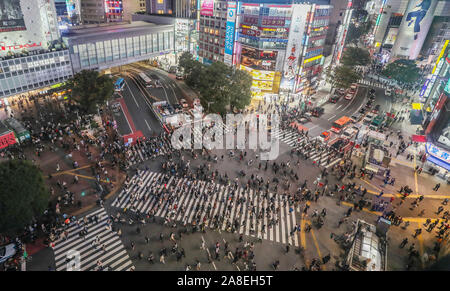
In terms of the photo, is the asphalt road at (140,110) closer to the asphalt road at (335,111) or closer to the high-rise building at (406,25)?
the asphalt road at (335,111)

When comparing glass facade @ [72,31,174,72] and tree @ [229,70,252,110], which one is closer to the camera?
tree @ [229,70,252,110]

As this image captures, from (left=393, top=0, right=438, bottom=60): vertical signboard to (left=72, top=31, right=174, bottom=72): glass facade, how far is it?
91.3m

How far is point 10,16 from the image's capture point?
50.4 meters

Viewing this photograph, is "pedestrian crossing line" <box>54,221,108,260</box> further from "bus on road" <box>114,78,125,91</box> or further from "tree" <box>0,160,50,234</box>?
"bus on road" <box>114,78,125,91</box>

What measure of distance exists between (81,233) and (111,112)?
34604 mm

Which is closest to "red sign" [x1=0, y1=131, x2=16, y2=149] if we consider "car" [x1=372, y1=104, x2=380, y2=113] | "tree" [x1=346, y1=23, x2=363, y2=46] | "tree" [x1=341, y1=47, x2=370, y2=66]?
"car" [x1=372, y1=104, x2=380, y2=113]

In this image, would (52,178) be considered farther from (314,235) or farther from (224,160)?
(314,235)

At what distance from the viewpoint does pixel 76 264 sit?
2555 centimetres

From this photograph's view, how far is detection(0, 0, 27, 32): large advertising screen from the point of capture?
161 feet

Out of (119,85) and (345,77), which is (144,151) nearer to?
(119,85)

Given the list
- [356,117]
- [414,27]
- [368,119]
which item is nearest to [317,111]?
[356,117]

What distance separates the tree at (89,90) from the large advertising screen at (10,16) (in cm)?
1691
